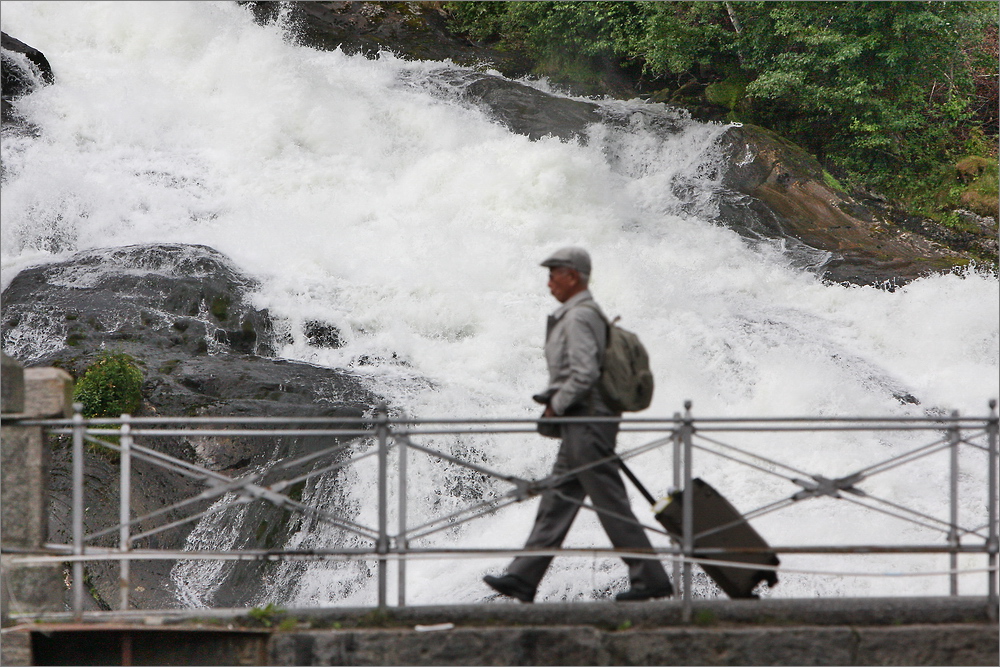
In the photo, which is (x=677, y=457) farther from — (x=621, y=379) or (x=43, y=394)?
(x=43, y=394)

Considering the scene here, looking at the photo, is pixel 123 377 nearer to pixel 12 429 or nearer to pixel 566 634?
pixel 12 429

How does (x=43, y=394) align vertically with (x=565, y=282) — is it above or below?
below

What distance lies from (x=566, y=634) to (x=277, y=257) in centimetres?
1029

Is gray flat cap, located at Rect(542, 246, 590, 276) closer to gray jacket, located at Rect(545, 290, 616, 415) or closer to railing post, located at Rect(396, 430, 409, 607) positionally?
gray jacket, located at Rect(545, 290, 616, 415)

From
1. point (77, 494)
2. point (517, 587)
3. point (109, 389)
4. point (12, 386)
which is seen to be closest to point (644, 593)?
point (517, 587)

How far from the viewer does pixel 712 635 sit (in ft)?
15.3

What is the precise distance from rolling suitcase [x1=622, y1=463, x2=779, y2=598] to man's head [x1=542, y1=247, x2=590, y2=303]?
0.94 m

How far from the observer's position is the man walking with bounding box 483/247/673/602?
4898 mm

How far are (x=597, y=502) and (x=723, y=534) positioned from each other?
27.1 inches

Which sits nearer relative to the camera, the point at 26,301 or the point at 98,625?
the point at 98,625

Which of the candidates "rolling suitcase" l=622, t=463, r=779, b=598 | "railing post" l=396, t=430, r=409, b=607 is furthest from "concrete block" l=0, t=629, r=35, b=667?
"rolling suitcase" l=622, t=463, r=779, b=598

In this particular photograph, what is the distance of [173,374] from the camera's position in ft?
36.2

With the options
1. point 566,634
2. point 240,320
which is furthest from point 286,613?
point 240,320

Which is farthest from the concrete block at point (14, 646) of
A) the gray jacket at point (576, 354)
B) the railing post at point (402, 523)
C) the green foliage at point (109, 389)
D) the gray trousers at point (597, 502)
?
the green foliage at point (109, 389)
